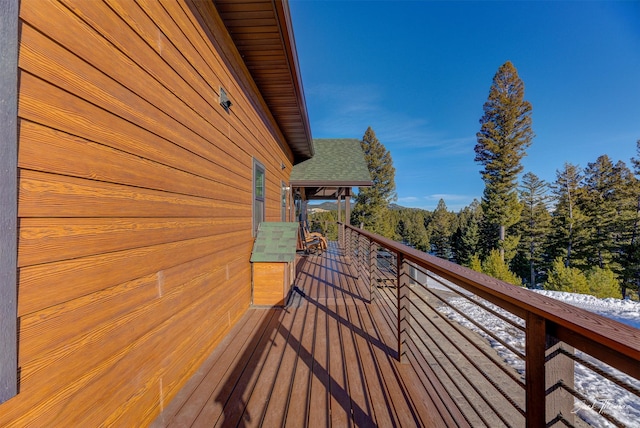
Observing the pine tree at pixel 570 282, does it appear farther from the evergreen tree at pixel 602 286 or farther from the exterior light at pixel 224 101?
the exterior light at pixel 224 101

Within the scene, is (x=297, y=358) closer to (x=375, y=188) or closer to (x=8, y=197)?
(x=8, y=197)

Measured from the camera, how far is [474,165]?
60.7 feet

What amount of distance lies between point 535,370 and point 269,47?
351cm

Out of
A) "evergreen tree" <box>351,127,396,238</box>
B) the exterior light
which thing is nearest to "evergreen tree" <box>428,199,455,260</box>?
"evergreen tree" <box>351,127,396,238</box>

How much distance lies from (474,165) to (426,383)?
20.3 meters

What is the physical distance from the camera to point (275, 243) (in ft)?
11.3

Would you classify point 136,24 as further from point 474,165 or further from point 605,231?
point 605,231

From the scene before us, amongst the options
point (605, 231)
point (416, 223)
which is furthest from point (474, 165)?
point (416, 223)

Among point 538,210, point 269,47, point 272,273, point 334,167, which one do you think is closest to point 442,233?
point 538,210

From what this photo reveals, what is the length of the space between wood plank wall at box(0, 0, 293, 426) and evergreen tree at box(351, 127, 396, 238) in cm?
2044

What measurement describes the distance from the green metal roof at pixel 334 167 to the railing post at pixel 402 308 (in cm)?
559

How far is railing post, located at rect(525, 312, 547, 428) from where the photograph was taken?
0.84 meters

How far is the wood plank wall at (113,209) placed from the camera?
2.98ft

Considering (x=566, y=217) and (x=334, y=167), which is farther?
(x=566, y=217)
